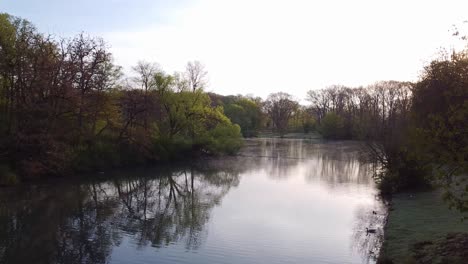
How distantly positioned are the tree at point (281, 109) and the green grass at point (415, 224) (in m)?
86.4

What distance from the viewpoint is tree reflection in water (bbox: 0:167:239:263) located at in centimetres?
1295

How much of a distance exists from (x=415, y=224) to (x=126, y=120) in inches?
1120

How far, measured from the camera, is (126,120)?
123ft

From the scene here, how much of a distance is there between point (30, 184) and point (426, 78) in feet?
75.9

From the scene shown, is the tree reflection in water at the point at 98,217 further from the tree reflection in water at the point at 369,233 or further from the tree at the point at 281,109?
the tree at the point at 281,109

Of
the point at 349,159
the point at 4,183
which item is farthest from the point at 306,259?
the point at 349,159

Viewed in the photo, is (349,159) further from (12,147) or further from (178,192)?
(12,147)

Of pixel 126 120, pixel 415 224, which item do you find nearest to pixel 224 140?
pixel 126 120

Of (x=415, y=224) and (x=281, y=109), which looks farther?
(x=281, y=109)

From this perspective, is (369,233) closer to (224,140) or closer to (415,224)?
(415,224)

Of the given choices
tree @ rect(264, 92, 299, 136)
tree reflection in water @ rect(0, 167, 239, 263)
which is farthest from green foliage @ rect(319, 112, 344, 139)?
tree reflection in water @ rect(0, 167, 239, 263)

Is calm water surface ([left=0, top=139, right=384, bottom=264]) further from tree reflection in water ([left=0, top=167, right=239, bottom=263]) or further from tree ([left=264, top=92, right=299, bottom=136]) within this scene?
tree ([left=264, top=92, right=299, bottom=136])

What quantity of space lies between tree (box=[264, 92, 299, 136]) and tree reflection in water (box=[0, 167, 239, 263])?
77.5m

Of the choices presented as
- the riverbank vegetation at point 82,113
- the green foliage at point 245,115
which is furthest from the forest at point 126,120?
the green foliage at point 245,115
